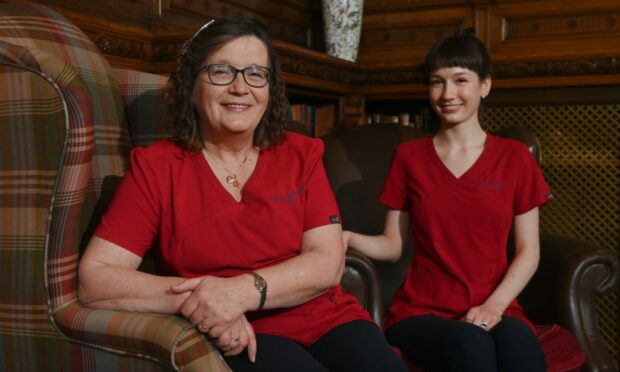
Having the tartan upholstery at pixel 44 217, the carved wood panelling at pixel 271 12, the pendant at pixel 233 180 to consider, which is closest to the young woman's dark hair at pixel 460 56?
the pendant at pixel 233 180

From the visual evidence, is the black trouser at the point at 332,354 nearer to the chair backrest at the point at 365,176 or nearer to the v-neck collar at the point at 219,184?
the v-neck collar at the point at 219,184

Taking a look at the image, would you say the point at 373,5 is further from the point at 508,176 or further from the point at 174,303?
the point at 174,303

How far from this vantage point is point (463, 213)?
1.70m

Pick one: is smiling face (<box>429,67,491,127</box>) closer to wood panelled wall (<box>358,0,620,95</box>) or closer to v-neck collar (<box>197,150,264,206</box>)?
v-neck collar (<box>197,150,264,206</box>)

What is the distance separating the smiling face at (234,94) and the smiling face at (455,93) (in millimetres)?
472

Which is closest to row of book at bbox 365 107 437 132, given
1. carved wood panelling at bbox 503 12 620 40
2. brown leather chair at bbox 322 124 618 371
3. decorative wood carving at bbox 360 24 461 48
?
decorative wood carving at bbox 360 24 461 48

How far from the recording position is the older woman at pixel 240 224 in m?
1.29

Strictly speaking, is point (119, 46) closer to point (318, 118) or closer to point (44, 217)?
point (44, 217)

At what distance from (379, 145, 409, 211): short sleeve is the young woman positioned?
0.03 metres

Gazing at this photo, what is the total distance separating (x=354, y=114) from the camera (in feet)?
10.2

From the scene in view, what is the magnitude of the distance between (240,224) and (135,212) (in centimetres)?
20

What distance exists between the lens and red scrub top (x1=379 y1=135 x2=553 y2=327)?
1.69 m

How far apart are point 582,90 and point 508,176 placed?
137 cm

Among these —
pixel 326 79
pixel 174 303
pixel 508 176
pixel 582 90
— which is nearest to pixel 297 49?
pixel 326 79
